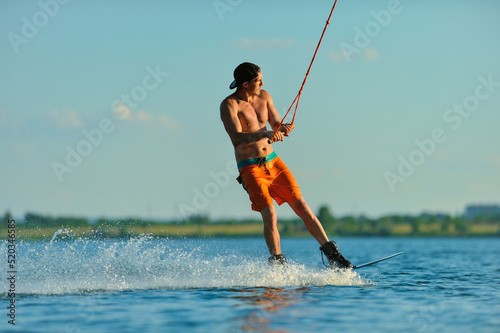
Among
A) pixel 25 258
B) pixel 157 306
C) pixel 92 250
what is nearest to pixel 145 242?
pixel 92 250

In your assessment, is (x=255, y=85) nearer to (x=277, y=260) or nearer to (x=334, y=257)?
(x=277, y=260)

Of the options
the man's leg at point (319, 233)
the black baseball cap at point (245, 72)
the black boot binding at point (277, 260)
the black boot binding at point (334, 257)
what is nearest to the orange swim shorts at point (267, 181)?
the man's leg at point (319, 233)

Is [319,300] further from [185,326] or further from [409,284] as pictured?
[409,284]

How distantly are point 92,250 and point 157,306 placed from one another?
2897mm

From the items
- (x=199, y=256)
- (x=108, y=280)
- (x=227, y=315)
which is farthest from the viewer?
(x=199, y=256)

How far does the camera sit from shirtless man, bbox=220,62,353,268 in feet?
27.8

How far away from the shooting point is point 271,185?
29.1 ft

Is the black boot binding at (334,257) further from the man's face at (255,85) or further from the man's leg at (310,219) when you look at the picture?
the man's face at (255,85)

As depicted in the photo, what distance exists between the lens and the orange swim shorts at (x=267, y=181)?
8648 millimetres

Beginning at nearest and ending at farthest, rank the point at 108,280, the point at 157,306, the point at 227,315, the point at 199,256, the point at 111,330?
the point at 111,330
the point at 227,315
the point at 157,306
the point at 108,280
the point at 199,256

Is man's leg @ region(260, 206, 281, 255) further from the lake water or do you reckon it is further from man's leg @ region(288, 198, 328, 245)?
man's leg @ region(288, 198, 328, 245)

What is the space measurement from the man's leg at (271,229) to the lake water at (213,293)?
279mm

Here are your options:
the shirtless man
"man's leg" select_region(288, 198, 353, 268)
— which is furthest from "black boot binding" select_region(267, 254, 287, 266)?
"man's leg" select_region(288, 198, 353, 268)

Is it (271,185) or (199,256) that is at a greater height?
(271,185)
